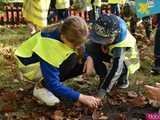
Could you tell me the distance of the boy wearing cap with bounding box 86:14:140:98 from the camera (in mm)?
4340

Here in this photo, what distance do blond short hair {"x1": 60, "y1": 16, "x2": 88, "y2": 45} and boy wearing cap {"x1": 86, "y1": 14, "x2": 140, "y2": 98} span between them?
0.39 m

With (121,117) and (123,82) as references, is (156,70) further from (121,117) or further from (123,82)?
(121,117)

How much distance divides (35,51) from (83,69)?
0.59m

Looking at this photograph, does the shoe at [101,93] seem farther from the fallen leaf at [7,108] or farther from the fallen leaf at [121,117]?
the fallen leaf at [7,108]

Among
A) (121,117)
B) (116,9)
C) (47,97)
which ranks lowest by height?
(121,117)

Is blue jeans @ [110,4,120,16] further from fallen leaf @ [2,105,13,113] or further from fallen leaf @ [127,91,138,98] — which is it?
fallen leaf @ [2,105,13,113]

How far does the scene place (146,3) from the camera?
5.64m

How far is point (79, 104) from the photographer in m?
4.41

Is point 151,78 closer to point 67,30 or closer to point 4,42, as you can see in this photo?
point 67,30

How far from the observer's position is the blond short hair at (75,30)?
12.9 ft

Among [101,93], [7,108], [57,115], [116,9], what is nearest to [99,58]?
[101,93]

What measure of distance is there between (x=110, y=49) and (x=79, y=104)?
60 centimetres

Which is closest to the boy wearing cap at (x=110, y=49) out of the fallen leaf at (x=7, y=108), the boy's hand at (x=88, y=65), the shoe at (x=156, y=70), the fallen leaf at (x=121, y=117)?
the boy's hand at (x=88, y=65)

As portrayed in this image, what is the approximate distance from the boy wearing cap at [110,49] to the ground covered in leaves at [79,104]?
20 centimetres
